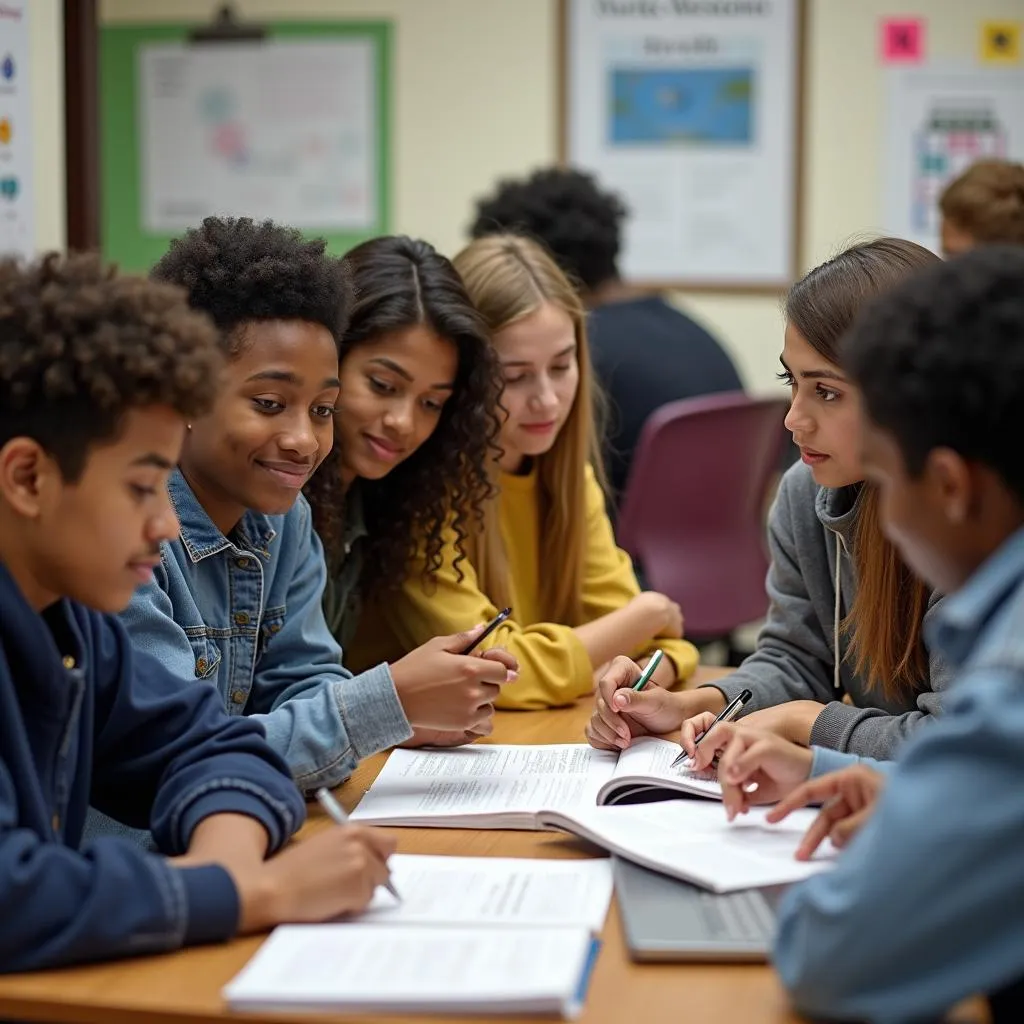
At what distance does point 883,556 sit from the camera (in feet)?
5.27

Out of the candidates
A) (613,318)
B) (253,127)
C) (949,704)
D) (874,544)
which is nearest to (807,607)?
(874,544)

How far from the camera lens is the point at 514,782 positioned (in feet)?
4.91

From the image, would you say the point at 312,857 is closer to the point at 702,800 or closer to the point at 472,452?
the point at 702,800

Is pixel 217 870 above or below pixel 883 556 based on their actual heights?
below

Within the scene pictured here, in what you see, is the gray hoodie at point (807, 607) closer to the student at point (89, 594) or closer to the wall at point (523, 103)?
the student at point (89, 594)

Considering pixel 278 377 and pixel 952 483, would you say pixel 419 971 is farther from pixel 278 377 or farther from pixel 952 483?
pixel 278 377

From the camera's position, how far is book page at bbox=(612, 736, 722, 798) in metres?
1.38

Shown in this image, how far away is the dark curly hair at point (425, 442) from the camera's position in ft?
6.21

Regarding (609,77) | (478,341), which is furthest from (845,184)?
(478,341)

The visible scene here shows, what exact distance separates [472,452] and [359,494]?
170 millimetres

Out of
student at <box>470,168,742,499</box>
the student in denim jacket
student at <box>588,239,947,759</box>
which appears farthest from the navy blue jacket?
student at <box>470,168,742,499</box>

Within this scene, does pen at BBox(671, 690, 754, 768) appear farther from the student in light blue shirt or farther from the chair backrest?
the chair backrest

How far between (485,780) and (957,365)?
762 millimetres

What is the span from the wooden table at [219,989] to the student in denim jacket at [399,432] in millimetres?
A: 912
